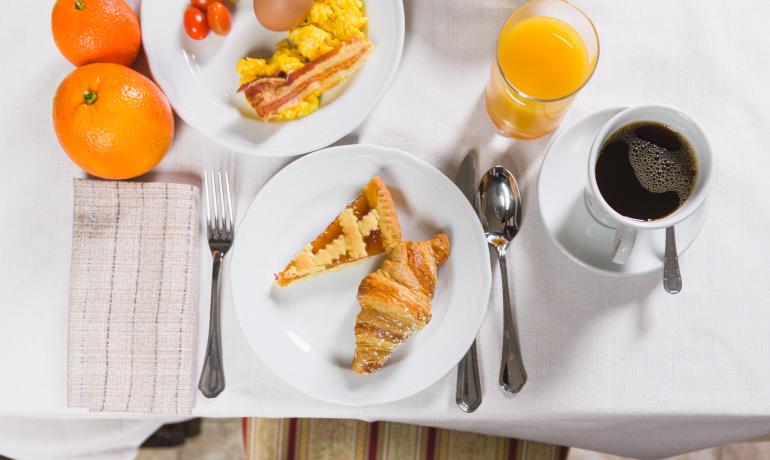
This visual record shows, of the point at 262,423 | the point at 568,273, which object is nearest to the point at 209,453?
the point at 262,423

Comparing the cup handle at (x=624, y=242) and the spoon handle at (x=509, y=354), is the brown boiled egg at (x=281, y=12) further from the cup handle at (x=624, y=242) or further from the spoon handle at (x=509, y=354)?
the cup handle at (x=624, y=242)

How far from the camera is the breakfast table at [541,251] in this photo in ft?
3.25

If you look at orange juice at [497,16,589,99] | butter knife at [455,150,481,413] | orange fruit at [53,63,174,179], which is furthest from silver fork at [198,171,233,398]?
orange juice at [497,16,589,99]

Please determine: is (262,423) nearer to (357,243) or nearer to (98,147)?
(357,243)

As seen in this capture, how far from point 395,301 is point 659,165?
432 millimetres

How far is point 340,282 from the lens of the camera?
1004 mm

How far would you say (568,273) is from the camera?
1.00 meters

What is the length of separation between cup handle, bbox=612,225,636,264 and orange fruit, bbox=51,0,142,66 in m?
0.81

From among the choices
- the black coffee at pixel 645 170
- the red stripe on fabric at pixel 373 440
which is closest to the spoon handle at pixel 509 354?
the black coffee at pixel 645 170

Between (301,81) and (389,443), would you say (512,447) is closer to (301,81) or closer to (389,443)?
(389,443)

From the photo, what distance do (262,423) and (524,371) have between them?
20.8 inches

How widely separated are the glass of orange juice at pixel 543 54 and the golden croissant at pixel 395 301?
248 mm

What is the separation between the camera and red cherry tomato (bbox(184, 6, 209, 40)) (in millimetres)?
976

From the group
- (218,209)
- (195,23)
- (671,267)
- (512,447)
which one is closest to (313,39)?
(195,23)
